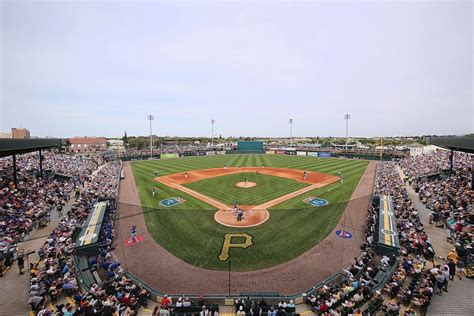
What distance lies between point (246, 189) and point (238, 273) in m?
17.8

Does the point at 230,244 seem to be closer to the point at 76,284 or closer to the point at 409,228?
Result: the point at 76,284

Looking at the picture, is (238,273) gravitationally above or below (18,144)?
below

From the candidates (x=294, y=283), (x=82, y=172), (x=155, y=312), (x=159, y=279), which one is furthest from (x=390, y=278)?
(x=82, y=172)

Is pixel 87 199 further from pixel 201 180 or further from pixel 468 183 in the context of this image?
pixel 468 183

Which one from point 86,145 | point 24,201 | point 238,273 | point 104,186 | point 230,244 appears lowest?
point 238,273

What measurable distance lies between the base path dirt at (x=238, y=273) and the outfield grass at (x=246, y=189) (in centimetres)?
996

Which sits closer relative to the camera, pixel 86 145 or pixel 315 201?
pixel 315 201

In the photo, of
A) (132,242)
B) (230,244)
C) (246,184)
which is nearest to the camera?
(230,244)

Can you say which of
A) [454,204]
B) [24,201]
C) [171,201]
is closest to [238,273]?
[171,201]

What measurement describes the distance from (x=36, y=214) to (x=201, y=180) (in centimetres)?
2083

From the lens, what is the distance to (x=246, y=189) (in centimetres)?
3027

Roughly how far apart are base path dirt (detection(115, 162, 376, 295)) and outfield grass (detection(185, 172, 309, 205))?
9.96 metres

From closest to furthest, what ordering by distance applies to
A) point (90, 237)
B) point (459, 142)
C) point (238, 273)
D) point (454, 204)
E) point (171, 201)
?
point (238, 273) < point (90, 237) < point (454, 204) < point (459, 142) < point (171, 201)

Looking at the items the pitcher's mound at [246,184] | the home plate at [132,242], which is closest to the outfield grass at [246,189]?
the pitcher's mound at [246,184]
